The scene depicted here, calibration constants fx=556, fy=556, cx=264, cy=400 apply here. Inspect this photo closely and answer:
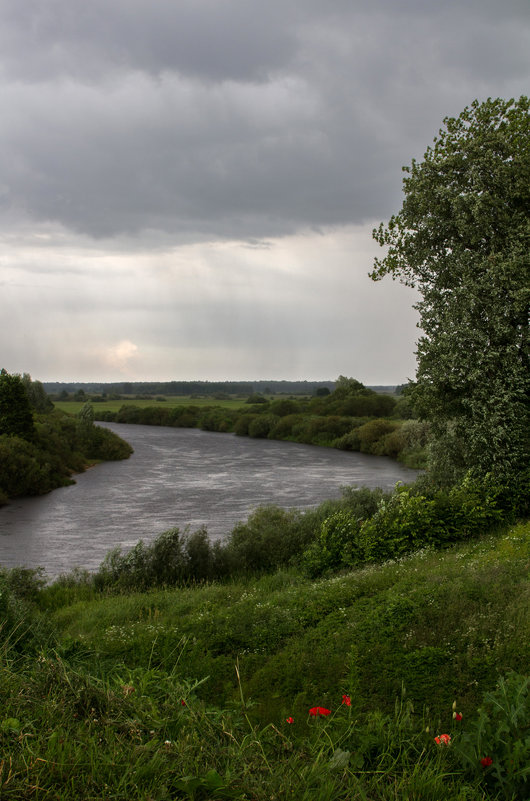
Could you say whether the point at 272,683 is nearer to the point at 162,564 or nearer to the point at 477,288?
the point at 162,564

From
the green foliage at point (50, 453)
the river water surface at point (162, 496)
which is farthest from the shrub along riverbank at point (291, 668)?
the green foliage at point (50, 453)

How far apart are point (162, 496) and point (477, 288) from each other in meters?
20.3

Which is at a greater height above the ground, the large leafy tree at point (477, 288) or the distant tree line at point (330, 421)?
the large leafy tree at point (477, 288)

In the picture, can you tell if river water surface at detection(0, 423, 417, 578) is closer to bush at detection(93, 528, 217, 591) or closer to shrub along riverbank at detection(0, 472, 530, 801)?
bush at detection(93, 528, 217, 591)

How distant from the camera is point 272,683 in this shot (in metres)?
6.01

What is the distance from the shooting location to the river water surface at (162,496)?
20234 mm

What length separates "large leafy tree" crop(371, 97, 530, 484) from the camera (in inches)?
525

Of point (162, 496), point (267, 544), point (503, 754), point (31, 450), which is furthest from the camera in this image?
point (31, 450)

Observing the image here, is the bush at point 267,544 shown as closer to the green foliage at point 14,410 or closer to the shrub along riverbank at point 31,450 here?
the shrub along riverbank at point 31,450

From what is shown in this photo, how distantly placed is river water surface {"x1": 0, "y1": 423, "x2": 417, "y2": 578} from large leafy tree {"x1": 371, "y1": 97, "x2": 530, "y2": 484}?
9943 millimetres

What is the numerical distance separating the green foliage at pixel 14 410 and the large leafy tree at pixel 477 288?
26.8 m

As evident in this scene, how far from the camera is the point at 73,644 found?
210 inches

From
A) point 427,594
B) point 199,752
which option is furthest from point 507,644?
point 199,752

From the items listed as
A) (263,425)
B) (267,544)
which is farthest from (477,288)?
(263,425)
